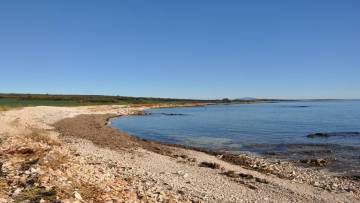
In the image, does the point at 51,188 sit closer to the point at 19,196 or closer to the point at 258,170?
the point at 19,196

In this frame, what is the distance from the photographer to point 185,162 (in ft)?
74.2

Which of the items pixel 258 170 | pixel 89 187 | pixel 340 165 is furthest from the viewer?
pixel 340 165

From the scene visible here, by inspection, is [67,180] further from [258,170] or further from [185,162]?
[258,170]

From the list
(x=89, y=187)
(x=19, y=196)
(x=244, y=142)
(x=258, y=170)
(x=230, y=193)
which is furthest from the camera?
(x=244, y=142)

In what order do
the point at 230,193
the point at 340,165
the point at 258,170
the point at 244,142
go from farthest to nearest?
the point at 244,142
the point at 340,165
the point at 258,170
the point at 230,193

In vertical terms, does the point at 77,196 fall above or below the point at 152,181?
above

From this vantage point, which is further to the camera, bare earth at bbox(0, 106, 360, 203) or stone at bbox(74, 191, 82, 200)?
bare earth at bbox(0, 106, 360, 203)

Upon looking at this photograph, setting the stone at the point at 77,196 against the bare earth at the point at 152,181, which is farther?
the bare earth at the point at 152,181

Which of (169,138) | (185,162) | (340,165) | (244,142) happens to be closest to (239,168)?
(185,162)

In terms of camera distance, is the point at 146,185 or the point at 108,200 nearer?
the point at 108,200

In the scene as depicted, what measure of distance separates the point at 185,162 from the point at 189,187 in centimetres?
732

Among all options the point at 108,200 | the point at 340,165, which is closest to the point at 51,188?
the point at 108,200

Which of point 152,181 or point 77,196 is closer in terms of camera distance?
point 77,196

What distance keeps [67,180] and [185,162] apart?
1024 centimetres
